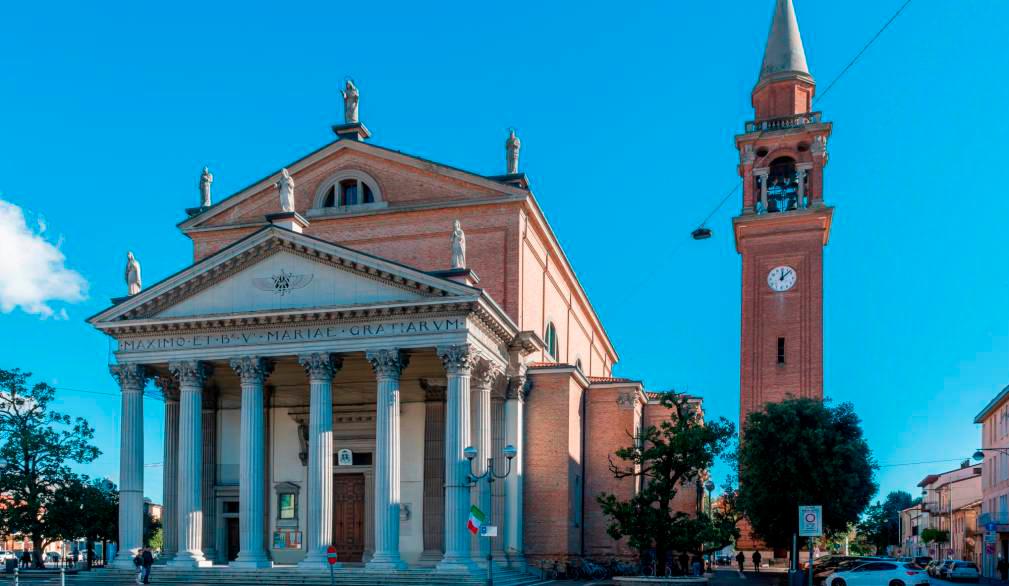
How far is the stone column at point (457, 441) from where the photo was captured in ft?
92.2

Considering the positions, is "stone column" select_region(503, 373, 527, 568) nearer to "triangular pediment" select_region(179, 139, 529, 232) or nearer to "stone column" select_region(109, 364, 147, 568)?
"triangular pediment" select_region(179, 139, 529, 232)

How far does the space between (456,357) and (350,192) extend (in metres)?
11.2

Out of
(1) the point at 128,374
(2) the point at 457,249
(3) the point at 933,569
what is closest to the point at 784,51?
(2) the point at 457,249

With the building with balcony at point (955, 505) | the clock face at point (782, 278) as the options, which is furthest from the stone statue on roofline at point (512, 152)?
the building with balcony at point (955, 505)

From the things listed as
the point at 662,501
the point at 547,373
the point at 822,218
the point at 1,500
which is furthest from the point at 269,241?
the point at 822,218

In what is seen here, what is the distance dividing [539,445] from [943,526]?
63.8 m

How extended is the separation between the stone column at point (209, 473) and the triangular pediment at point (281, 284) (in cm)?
538

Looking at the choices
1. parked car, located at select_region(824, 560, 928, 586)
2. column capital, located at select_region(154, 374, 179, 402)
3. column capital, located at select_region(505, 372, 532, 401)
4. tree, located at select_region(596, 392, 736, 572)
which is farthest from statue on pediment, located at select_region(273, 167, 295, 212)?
parked car, located at select_region(824, 560, 928, 586)

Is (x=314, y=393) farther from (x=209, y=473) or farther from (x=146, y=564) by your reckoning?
(x=209, y=473)

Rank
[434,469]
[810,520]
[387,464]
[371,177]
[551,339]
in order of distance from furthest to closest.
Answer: [551,339], [371,177], [434,469], [387,464], [810,520]

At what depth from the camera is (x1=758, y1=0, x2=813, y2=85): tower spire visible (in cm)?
4972

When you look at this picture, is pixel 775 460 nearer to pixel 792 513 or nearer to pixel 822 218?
pixel 792 513

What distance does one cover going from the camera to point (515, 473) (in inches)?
1277

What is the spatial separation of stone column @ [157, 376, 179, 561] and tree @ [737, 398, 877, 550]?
19459 millimetres
